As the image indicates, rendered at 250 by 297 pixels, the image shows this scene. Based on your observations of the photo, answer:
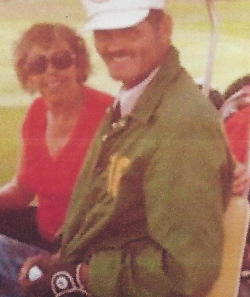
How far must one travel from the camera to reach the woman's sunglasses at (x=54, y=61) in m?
1.47

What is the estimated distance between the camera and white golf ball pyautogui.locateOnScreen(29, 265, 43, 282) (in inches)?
64.7

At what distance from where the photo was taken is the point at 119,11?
1408mm

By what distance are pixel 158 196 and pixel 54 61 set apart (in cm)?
46

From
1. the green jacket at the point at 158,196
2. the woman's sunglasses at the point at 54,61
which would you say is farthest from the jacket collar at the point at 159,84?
the woman's sunglasses at the point at 54,61

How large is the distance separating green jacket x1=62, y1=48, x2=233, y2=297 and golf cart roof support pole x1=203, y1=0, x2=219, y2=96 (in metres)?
0.05

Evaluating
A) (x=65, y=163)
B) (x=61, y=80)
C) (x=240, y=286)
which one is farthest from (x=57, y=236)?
(x=240, y=286)

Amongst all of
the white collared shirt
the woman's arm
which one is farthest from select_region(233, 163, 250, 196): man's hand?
the woman's arm

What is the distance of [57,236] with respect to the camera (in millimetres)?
1639

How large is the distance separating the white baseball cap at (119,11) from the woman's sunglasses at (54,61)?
0.13 m

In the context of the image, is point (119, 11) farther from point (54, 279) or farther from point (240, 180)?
point (54, 279)

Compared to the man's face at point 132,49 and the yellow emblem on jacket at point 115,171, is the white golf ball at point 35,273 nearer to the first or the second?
the yellow emblem on jacket at point 115,171

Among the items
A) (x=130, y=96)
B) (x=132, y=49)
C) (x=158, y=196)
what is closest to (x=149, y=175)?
(x=158, y=196)

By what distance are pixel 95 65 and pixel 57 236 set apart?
523 mm

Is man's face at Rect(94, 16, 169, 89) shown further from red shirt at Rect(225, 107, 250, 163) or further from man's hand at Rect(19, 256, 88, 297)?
man's hand at Rect(19, 256, 88, 297)
